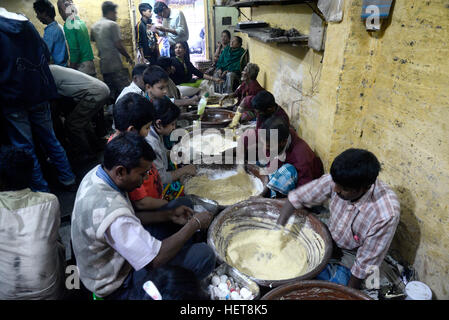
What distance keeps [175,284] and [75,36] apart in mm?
4812

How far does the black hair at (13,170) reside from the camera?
5.20 ft

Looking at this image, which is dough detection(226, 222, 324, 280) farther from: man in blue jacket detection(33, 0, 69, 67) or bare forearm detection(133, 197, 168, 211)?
man in blue jacket detection(33, 0, 69, 67)

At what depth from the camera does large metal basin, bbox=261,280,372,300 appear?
1575 mm

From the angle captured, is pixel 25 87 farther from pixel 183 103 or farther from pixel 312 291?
pixel 312 291

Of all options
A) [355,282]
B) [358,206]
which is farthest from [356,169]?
[355,282]

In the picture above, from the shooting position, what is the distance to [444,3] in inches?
60.9

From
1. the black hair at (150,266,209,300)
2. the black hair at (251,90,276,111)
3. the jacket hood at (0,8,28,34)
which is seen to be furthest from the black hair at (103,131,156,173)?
the jacket hood at (0,8,28,34)

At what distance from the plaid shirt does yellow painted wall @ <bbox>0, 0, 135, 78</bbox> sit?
5.58 meters

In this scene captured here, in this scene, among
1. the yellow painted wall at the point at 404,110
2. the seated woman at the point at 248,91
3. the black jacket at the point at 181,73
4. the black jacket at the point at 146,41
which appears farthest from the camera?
the black jacket at the point at 146,41

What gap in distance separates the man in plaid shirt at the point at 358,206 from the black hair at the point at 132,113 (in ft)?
3.94

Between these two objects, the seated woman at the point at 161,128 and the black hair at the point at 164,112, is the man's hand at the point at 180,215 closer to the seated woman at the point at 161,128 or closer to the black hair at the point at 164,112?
the seated woman at the point at 161,128

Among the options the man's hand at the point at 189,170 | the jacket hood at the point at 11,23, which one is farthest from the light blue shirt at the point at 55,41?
the man's hand at the point at 189,170
